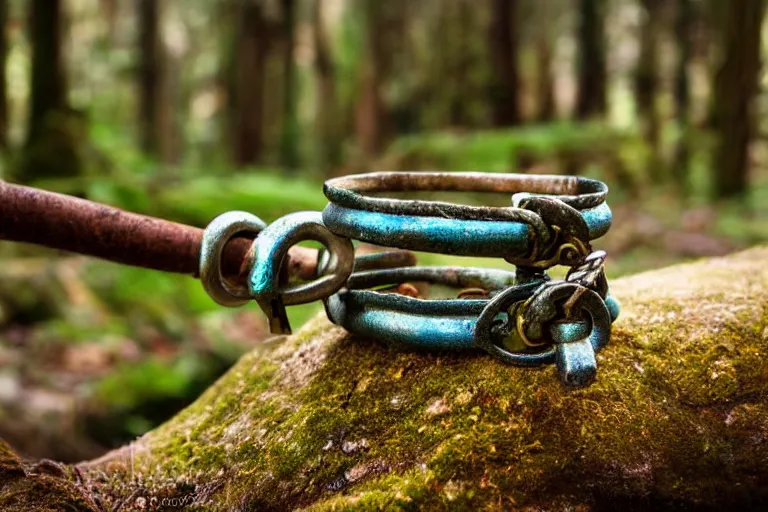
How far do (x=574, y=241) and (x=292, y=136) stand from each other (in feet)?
52.2

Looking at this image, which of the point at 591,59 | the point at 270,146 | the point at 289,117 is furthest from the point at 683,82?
the point at 270,146

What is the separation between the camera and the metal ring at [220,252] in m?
1.67

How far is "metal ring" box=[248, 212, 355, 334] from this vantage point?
62.9 inches

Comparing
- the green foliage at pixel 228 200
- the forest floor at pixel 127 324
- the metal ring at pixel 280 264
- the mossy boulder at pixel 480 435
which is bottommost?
the forest floor at pixel 127 324

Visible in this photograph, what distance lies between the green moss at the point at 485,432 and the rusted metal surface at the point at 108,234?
13.9 inches

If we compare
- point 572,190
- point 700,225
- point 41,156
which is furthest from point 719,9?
point 572,190

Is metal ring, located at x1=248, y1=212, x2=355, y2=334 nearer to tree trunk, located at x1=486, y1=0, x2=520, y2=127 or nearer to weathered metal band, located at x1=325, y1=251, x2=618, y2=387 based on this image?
weathered metal band, located at x1=325, y1=251, x2=618, y2=387

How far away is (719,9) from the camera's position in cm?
1042

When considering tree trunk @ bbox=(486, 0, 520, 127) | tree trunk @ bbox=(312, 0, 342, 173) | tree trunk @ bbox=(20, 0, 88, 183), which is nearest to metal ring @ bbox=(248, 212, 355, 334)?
tree trunk @ bbox=(20, 0, 88, 183)

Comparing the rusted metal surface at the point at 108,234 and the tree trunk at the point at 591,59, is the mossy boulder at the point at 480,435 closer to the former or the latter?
the rusted metal surface at the point at 108,234

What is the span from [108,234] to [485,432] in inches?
38.8

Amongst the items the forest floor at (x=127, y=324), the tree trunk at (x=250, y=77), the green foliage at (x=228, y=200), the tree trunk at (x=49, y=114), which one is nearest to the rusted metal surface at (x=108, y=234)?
the forest floor at (x=127, y=324)

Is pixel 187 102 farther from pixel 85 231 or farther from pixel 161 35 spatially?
pixel 85 231

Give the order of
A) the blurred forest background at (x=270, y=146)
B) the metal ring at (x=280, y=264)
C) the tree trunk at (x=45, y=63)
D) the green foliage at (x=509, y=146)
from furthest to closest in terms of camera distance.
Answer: the green foliage at (x=509, y=146), the tree trunk at (x=45, y=63), the blurred forest background at (x=270, y=146), the metal ring at (x=280, y=264)
